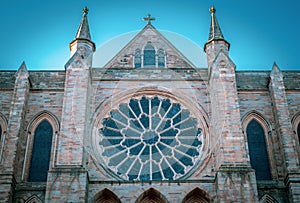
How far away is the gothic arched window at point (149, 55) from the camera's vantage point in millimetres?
22344

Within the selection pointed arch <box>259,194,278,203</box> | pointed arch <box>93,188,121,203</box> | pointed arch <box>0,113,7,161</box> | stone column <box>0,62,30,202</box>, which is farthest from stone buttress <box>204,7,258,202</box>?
pointed arch <box>0,113,7,161</box>

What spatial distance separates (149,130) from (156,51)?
13.0 ft

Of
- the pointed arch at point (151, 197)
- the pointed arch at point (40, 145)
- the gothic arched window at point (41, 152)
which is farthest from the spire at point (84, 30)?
the pointed arch at point (151, 197)

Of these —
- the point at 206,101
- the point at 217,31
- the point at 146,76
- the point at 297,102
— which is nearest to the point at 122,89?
the point at 146,76

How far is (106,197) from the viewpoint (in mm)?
18094

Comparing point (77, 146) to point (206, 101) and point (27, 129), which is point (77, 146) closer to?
point (27, 129)

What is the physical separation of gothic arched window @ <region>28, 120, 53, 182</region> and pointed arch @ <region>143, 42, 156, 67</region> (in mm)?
4544

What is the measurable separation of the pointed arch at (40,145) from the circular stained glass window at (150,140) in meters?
1.67

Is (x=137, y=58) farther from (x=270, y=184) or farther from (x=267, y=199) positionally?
(x=267, y=199)

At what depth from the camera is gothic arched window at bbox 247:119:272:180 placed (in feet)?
63.3

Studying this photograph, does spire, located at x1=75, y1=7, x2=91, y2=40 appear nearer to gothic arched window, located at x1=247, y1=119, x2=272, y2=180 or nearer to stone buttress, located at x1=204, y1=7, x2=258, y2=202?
stone buttress, located at x1=204, y1=7, x2=258, y2=202

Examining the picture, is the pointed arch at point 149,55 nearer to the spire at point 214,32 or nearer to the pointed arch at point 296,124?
the spire at point 214,32

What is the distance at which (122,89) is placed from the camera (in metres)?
21.0

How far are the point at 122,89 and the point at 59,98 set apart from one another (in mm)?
2242
